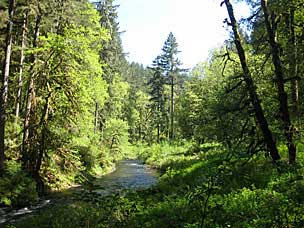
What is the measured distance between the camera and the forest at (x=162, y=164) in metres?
8.77

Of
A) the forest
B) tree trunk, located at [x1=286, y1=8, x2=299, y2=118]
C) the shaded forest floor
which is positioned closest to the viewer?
the shaded forest floor

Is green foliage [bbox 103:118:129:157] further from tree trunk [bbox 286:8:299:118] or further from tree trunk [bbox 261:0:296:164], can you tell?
tree trunk [bbox 261:0:296:164]

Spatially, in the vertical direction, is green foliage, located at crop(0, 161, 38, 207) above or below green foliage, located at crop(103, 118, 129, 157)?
below

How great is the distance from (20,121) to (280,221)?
59.0 feet

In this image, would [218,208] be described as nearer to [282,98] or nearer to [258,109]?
[258,109]

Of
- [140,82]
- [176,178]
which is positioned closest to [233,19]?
[176,178]

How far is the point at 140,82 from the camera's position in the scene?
101125 millimetres

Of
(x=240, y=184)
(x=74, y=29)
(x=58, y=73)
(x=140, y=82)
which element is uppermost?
(x=140, y=82)

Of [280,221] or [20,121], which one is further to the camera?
[20,121]

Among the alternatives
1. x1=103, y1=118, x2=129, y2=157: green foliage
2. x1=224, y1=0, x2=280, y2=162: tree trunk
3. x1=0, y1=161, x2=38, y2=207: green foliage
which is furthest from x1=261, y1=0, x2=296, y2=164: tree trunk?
x1=103, y1=118, x2=129, y2=157: green foliage

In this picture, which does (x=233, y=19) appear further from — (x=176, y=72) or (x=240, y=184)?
(x=176, y=72)

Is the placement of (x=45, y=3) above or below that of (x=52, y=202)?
above

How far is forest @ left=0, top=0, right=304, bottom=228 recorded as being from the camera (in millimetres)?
8766

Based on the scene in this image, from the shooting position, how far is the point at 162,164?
30.3 meters
